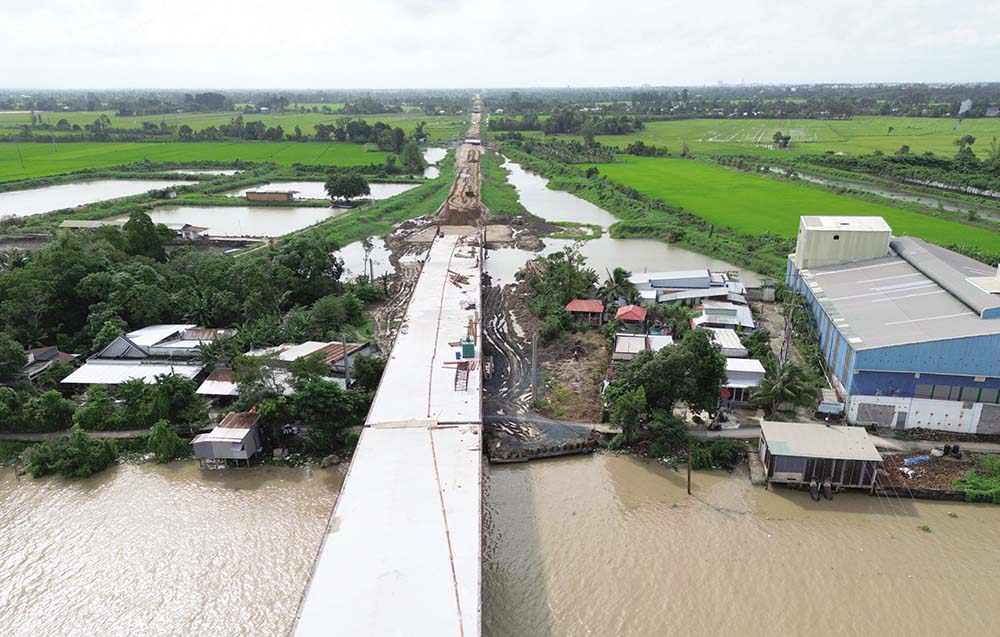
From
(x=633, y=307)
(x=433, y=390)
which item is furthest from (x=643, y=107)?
(x=433, y=390)

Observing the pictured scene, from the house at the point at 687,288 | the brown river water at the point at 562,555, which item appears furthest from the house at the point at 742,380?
the house at the point at 687,288

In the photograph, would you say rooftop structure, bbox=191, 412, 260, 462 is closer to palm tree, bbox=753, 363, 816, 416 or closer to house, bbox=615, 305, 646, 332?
house, bbox=615, 305, 646, 332

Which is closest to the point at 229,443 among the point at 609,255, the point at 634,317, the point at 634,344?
the point at 634,344

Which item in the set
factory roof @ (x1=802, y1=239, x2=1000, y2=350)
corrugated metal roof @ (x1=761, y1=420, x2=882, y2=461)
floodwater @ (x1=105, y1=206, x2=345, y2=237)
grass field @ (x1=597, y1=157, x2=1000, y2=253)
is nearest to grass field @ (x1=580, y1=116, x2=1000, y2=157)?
grass field @ (x1=597, y1=157, x2=1000, y2=253)

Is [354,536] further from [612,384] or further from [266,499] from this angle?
[612,384]

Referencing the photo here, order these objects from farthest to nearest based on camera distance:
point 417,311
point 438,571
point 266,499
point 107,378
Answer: point 417,311, point 107,378, point 266,499, point 438,571

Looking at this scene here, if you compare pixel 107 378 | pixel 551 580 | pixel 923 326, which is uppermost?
pixel 923 326

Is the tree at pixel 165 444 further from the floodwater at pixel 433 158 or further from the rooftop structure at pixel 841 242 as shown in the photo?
the floodwater at pixel 433 158

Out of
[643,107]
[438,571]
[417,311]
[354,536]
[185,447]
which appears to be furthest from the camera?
[643,107]
